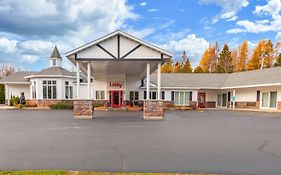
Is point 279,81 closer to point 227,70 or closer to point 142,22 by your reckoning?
point 142,22

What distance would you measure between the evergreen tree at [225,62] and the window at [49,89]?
1404 inches

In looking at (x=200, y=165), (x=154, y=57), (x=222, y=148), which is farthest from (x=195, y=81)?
(x=200, y=165)

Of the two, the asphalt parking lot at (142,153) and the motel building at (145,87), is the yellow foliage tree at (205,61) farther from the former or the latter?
the asphalt parking lot at (142,153)

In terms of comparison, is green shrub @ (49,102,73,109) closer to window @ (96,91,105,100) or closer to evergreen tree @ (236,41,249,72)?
window @ (96,91,105,100)

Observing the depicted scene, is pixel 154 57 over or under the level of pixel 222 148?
over

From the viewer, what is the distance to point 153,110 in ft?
45.7

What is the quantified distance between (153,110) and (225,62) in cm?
3871

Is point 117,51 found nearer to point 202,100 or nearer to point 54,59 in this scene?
point 202,100

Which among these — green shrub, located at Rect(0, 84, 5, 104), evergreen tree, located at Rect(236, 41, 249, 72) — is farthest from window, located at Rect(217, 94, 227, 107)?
green shrub, located at Rect(0, 84, 5, 104)

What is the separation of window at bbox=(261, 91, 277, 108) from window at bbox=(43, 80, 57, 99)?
23.1 meters

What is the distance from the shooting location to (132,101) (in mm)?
24594

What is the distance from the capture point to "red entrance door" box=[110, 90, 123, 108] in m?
24.2

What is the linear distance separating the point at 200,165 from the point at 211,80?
24.9 metres

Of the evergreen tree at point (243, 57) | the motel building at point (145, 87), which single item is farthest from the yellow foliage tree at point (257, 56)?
the motel building at point (145, 87)
